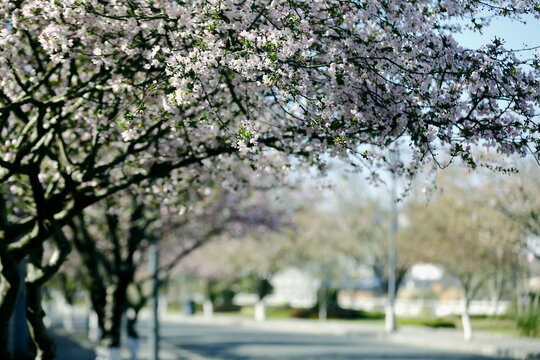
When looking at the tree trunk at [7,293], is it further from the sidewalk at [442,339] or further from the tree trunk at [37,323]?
the sidewalk at [442,339]

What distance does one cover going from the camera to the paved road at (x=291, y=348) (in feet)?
80.3

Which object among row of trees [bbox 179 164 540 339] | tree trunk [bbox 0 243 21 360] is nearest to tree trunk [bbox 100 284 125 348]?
tree trunk [bbox 0 243 21 360]

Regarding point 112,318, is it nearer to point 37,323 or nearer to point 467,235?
point 37,323

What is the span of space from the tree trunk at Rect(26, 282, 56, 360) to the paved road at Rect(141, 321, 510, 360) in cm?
1599

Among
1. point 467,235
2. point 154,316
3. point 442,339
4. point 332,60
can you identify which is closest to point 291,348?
point 442,339

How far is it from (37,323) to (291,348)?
66.2 feet

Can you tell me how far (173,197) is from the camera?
401 inches

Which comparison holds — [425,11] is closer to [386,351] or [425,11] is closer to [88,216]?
[88,216]

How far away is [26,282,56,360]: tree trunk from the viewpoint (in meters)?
8.82

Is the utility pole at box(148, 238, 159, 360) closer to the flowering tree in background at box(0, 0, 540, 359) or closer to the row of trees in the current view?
the flowering tree in background at box(0, 0, 540, 359)

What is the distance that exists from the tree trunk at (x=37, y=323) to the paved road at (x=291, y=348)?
52.5ft

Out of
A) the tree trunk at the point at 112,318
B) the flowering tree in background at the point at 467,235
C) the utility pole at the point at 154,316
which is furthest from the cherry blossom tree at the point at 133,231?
the flowering tree in background at the point at 467,235

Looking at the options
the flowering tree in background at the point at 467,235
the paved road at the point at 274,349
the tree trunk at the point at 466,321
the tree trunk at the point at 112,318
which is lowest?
the paved road at the point at 274,349

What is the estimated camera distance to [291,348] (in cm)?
2803
